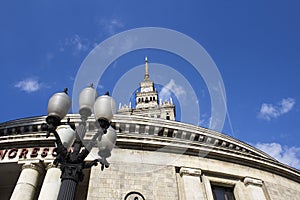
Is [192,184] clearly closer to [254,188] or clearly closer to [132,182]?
[132,182]

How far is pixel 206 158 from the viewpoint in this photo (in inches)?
642

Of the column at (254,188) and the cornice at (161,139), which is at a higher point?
the cornice at (161,139)

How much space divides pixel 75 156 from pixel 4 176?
12.4 metres

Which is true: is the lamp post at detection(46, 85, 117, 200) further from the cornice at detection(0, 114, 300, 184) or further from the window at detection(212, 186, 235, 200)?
the window at detection(212, 186, 235, 200)

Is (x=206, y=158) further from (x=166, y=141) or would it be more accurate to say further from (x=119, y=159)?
(x=119, y=159)

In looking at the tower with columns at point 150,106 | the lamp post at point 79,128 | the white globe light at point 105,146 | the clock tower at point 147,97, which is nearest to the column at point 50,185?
the white globe light at point 105,146

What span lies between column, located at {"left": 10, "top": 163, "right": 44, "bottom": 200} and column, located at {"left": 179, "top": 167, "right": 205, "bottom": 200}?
7.94 metres

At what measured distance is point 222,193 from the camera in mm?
15523

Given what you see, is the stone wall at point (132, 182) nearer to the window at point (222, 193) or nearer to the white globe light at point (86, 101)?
the window at point (222, 193)

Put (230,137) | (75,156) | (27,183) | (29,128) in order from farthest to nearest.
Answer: (230,137)
(29,128)
(27,183)
(75,156)

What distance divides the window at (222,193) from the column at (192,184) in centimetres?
142

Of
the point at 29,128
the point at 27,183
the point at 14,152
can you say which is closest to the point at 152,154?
the point at 27,183

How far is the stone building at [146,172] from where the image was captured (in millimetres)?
13359

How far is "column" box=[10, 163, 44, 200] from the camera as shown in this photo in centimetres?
1290
